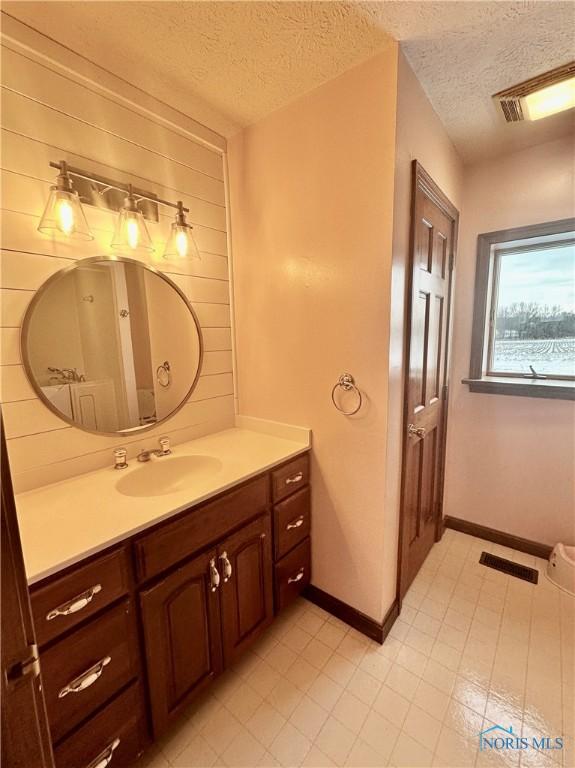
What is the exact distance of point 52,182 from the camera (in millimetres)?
1207

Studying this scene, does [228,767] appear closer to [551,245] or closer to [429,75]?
[429,75]

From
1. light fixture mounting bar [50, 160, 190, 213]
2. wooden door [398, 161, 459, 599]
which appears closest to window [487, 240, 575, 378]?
wooden door [398, 161, 459, 599]

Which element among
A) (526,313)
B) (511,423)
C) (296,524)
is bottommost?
(296,524)

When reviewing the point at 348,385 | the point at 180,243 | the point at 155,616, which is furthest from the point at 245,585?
the point at 180,243

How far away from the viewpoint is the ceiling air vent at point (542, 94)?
129cm

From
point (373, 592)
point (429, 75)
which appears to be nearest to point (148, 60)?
point (429, 75)

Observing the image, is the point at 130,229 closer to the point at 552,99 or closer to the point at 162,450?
the point at 162,450

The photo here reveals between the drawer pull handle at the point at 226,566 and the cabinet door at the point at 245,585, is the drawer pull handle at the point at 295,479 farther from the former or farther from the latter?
the drawer pull handle at the point at 226,566

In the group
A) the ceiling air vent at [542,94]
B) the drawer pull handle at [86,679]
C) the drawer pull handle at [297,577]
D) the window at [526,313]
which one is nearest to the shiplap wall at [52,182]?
the drawer pull handle at [86,679]

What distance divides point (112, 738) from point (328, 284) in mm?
1714

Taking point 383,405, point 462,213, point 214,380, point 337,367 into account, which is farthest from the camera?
point 462,213

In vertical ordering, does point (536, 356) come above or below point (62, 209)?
below

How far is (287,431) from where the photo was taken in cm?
172

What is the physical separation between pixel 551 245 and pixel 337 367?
157 cm
